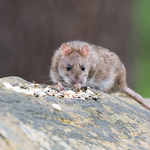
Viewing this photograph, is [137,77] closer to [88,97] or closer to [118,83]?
[118,83]

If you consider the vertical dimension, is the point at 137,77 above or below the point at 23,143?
below

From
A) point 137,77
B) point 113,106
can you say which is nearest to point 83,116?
point 113,106

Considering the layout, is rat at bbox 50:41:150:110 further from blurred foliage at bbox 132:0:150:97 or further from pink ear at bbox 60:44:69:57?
blurred foliage at bbox 132:0:150:97

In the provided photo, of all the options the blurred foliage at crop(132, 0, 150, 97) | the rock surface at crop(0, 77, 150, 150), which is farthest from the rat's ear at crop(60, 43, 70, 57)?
the blurred foliage at crop(132, 0, 150, 97)

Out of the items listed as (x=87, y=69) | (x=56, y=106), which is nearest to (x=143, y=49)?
(x=87, y=69)

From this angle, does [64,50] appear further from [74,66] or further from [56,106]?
[56,106]

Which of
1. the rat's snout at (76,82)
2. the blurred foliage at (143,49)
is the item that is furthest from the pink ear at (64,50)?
the blurred foliage at (143,49)

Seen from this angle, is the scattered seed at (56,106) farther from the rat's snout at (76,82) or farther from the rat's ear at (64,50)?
the rat's ear at (64,50)
